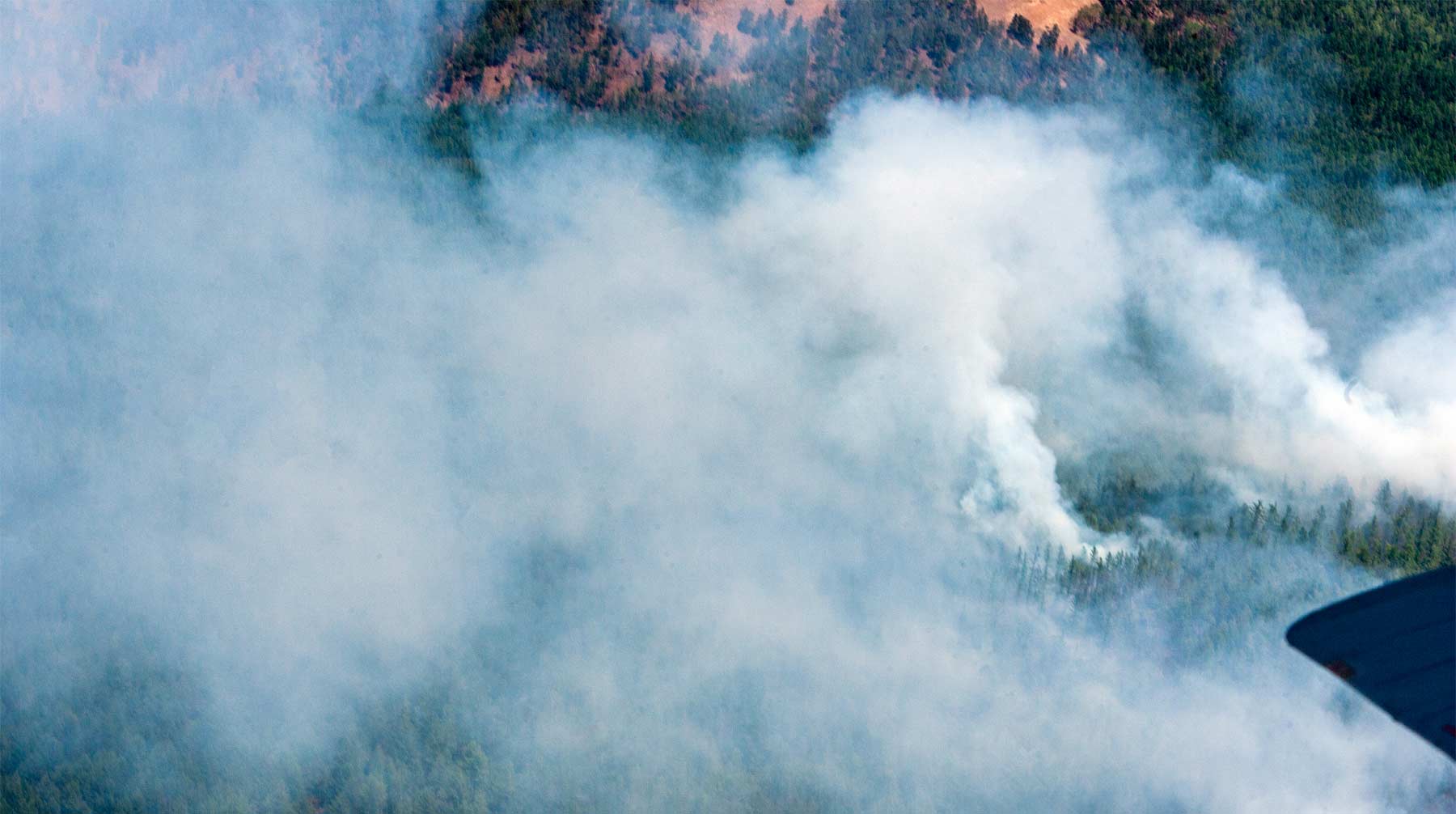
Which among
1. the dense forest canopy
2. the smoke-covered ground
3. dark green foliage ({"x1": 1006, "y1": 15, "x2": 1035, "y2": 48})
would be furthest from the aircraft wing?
dark green foliage ({"x1": 1006, "y1": 15, "x2": 1035, "y2": 48})

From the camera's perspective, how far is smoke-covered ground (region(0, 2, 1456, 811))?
7562 centimetres

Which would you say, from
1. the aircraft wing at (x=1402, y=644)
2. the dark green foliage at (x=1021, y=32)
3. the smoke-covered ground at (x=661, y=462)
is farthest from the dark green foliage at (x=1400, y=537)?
the dark green foliage at (x=1021, y=32)

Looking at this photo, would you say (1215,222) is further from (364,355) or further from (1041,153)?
(364,355)

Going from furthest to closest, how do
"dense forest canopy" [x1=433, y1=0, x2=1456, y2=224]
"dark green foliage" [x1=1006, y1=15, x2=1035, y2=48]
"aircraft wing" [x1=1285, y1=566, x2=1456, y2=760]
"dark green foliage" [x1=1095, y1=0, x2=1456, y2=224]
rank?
"dark green foliage" [x1=1006, y1=15, x2=1035, y2=48] < "dense forest canopy" [x1=433, y1=0, x2=1456, y2=224] < "dark green foliage" [x1=1095, y1=0, x2=1456, y2=224] < "aircraft wing" [x1=1285, y1=566, x2=1456, y2=760]

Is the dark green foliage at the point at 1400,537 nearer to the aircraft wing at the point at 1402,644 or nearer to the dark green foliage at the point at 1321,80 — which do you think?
the dark green foliage at the point at 1321,80

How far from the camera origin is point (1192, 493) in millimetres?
84188

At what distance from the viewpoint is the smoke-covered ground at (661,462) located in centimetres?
7562

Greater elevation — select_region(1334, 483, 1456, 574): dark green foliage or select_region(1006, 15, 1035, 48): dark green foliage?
select_region(1006, 15, 1035, 48): dark green foliage

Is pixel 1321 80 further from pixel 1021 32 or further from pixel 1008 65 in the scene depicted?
pixel 1008 65

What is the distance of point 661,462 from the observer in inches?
3479

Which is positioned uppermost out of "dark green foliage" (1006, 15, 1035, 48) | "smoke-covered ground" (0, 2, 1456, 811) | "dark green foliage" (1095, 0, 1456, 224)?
"dark green foliage" (1095, 0, 1456, 224)

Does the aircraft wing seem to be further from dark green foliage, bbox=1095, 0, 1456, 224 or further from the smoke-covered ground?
dark green foliage, bbox=1095, 0, 1456, 224

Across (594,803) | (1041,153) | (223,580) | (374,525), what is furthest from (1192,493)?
(223,580)

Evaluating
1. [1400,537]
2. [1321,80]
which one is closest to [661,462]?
[1400,537]
